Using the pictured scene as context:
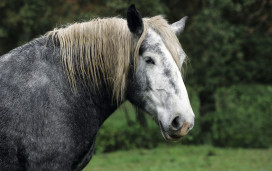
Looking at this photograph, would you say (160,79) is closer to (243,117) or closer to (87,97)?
(87,97)

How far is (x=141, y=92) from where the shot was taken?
3.53 meters

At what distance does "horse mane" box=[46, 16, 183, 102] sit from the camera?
3514mm

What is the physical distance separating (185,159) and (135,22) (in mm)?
6777

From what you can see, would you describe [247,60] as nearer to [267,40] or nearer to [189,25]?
[267,40]

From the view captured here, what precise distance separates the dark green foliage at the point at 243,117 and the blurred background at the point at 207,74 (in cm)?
3

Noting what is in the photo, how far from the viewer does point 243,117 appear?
1205cm

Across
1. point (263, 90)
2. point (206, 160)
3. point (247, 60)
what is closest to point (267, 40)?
point (247, 60)

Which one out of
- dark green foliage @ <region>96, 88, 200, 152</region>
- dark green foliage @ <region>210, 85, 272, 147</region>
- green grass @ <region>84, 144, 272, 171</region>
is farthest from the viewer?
dark green foliage @ <region>210, 85, 272, 147</region>

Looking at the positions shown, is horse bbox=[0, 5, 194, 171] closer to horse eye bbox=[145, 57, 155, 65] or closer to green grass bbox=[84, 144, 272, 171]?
horse eye bbox=[145, 57, 155, 65]

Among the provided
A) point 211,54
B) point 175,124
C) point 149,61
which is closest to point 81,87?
point 149,61

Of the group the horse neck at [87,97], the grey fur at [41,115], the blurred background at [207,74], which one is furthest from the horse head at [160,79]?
the blurred background at [207,74]

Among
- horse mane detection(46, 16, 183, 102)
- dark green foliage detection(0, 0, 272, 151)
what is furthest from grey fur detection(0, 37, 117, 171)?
dark green foliage detection(0, 0, 272, 151)

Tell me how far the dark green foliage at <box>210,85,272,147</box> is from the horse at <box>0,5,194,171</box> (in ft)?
28.2

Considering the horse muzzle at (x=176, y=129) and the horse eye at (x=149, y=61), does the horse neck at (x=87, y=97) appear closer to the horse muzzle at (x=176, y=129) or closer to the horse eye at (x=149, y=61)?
the horse eye at (x=149, y=61)
